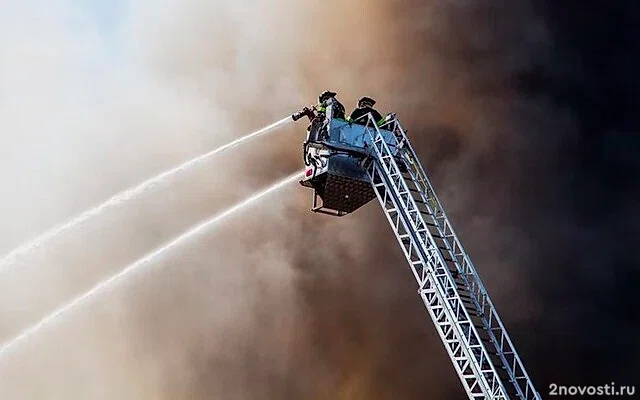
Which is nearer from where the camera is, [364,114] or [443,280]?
[443,280]

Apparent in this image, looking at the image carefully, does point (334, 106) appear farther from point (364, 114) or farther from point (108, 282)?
point (108, 282)

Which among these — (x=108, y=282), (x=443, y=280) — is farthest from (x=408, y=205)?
(x=108, y=282)

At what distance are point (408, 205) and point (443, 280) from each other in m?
1.85

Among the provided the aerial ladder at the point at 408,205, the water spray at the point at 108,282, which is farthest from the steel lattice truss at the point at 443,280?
the water spray at the point at 108,282

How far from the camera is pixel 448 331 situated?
16.7 meters

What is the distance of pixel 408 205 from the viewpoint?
17781 mm

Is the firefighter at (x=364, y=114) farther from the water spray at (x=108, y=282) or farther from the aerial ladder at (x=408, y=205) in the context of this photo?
the water spray at (x=108, y=282)

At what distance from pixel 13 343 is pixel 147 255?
20.0 ft

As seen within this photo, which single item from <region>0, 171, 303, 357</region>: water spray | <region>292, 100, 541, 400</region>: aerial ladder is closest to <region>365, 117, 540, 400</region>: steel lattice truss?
<region>292, 100, 541, 400</region>: aerial ladder

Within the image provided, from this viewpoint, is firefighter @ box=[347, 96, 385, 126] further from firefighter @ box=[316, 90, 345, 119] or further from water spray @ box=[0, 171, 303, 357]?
water spray @ box=[0, 171, 303, 357]

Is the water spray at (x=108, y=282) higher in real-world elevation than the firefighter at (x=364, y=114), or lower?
higher

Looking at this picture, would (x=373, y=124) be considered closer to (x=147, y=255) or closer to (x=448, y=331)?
(x=448, y=331)

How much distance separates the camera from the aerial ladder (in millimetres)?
16609

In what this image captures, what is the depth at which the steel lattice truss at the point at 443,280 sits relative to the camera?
1617 centimetres
